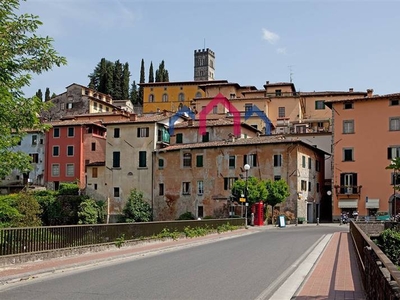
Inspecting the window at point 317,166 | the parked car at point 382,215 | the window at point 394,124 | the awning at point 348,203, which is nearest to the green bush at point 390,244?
the parked car at point 382,215

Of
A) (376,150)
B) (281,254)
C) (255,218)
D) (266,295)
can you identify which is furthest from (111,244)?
(376,150)

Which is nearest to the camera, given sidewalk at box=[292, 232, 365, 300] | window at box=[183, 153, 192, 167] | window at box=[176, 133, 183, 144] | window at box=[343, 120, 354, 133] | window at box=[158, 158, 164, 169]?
sidewalk at box=[292, 232, 365, 300]

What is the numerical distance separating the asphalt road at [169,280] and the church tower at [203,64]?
15978 centimetres

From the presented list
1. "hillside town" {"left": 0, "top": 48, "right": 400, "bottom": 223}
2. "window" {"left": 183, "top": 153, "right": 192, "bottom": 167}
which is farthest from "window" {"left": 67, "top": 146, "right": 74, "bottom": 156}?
"window" {"left": 183, "top": 153, "right": 192, "bottom": 167}

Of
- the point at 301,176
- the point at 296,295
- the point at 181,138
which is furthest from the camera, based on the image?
the point at 181,138

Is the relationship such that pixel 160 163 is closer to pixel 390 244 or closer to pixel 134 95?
pixel 390 244

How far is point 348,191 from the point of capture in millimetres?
64125

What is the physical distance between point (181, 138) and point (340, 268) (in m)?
59.4

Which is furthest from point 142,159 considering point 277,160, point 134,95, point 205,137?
point 134,95

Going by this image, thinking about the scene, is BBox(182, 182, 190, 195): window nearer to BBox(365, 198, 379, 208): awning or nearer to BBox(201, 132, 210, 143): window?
BBox(201, 132, 210, 143): window

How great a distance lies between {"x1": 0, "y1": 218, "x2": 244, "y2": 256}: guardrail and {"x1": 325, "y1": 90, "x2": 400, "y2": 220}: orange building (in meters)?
41.6

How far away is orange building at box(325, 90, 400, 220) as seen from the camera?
62781 millimetres

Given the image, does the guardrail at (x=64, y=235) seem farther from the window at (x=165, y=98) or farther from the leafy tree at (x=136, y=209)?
the window at (x=165, y=98)

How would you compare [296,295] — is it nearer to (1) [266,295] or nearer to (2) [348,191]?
(1) [266,295]
